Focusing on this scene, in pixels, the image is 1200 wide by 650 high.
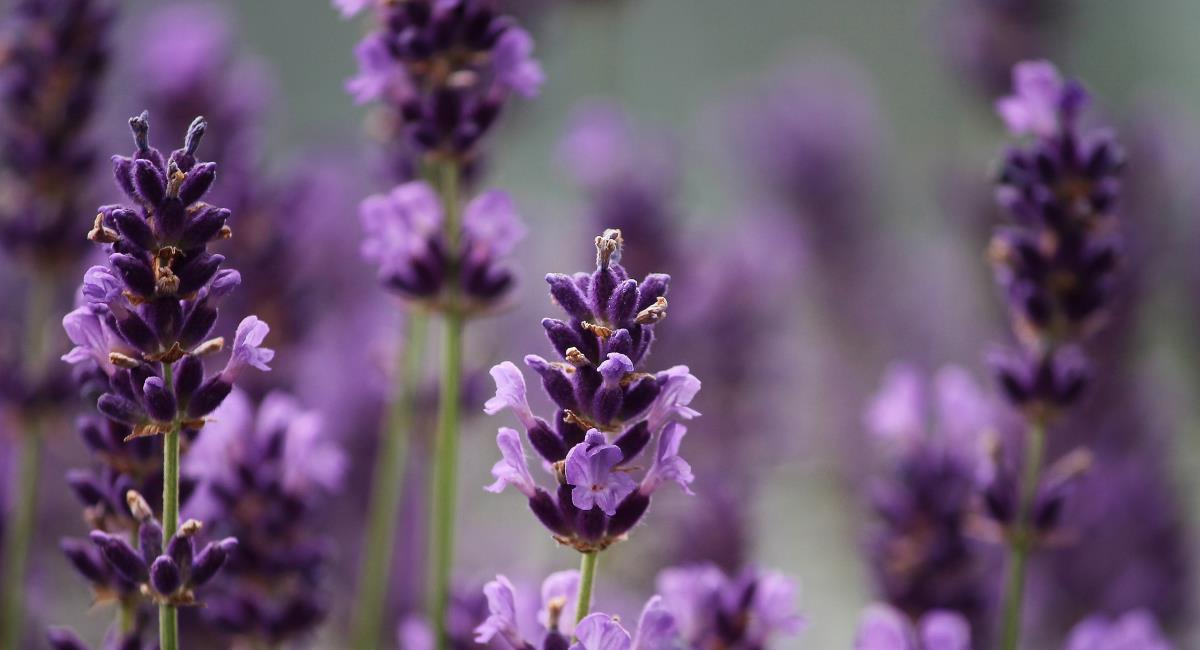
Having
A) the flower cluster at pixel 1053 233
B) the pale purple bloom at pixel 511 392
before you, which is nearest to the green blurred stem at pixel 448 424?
the pale purple bloom at pixel 511 392

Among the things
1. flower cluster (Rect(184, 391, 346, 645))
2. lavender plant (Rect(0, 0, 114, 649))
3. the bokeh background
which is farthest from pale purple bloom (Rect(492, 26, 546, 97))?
lavender plant (Rect(0, 0, 114, 649))

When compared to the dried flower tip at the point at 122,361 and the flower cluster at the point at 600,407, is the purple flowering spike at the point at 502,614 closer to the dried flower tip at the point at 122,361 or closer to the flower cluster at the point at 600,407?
the flower cluster at the point at 600,407

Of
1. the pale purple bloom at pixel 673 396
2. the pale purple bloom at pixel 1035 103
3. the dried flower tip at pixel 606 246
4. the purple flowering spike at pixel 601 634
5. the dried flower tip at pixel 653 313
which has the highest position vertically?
the pale purple bloom at pixel 1035 103

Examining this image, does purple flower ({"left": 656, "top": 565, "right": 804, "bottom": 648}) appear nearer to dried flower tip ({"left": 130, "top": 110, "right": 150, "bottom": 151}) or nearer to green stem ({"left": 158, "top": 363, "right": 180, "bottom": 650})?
green stem ({"left": 158, "top": 363, "right": 180, "bottom": 650})

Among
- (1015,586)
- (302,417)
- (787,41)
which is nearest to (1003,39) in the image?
(1015,586)

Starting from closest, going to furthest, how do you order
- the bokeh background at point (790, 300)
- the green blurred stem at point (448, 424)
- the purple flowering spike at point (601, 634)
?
the purple flowering spike at point (601, 634)
the green blurred stem at point (448, 424)
the bokeh background at point (790, 300)

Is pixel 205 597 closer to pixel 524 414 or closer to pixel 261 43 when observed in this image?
pixel 524 414
